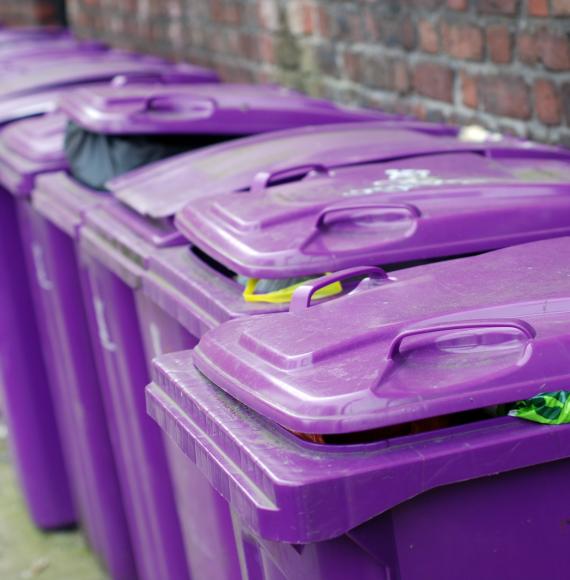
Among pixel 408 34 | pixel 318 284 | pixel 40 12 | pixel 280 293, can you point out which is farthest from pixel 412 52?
pixel 40 12

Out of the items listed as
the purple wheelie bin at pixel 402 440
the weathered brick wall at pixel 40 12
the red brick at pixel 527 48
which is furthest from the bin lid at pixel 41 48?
the purple wheelie bin at pixel 402 440

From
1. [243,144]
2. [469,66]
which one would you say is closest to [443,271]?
[243,144]

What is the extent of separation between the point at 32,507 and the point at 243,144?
1840 millimetres

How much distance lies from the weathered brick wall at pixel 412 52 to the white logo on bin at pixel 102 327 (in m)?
1.25

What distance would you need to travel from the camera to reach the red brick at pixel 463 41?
131 inches

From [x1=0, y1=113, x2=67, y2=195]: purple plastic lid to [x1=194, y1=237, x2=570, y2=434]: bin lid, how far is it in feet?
5.54

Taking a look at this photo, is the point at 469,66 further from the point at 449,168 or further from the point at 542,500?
the point at 542,500

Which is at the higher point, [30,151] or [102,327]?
[30,151]

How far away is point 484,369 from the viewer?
57.0 inches

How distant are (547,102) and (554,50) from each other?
15 cm

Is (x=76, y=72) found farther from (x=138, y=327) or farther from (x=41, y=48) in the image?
(x=138, y=327)

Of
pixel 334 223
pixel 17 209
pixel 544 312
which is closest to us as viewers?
pixel 544 312

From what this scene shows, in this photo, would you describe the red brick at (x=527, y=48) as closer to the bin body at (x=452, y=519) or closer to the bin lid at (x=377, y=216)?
the bin lid at (x=377, y=216)

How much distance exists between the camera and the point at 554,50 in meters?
2.99
